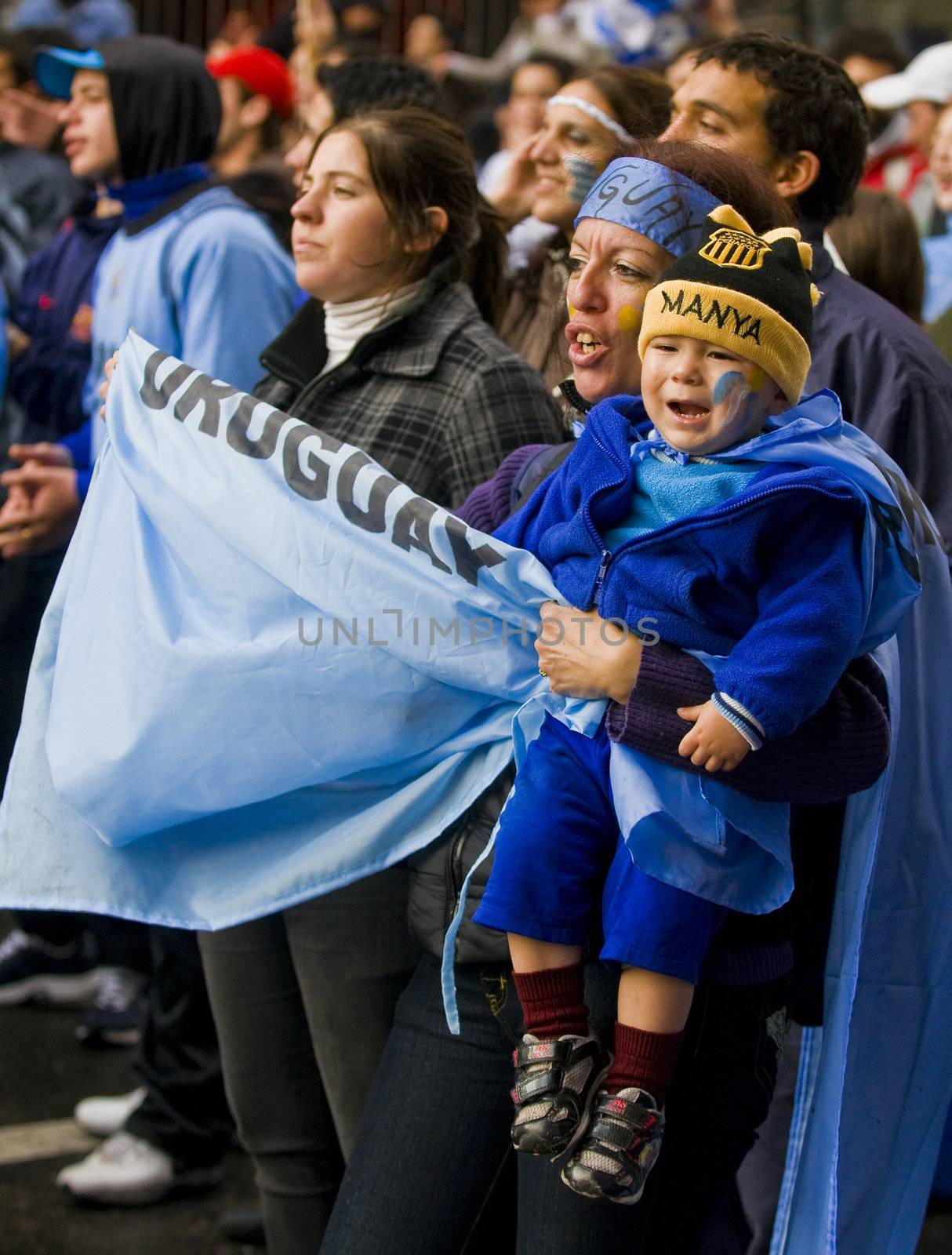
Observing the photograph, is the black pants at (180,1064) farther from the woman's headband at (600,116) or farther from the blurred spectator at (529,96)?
the blurred spectator at (529,96)

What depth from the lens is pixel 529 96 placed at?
6168 millimetres

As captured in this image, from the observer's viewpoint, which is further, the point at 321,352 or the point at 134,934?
the point at 134,934

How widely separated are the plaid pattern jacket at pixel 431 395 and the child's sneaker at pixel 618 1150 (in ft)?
3.77

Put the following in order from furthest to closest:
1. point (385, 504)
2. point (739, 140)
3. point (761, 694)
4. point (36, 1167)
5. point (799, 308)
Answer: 1. point (36, 1167)
2. point (739, 140)
3. point (385, 504)
4. point (799, 308)
5. point (761, 694)

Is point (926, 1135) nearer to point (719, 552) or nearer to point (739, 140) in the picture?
point (719, 552)

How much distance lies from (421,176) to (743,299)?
1.17 m

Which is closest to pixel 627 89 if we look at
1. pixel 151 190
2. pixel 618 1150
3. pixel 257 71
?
pixel 151 190

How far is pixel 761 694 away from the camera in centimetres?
182

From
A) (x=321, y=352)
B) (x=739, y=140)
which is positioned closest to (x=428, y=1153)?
(x=321, y=352)

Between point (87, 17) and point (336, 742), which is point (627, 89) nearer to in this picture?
point (336, 742)

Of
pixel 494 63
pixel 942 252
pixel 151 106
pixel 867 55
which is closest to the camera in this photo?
pixel 151 106

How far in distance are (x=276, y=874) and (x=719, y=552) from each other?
2.95ft

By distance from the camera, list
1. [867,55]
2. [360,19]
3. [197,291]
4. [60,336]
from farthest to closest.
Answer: [360,19] < [867,55] < [60,336] < [197,291]

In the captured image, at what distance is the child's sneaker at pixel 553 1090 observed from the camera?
1.90m
